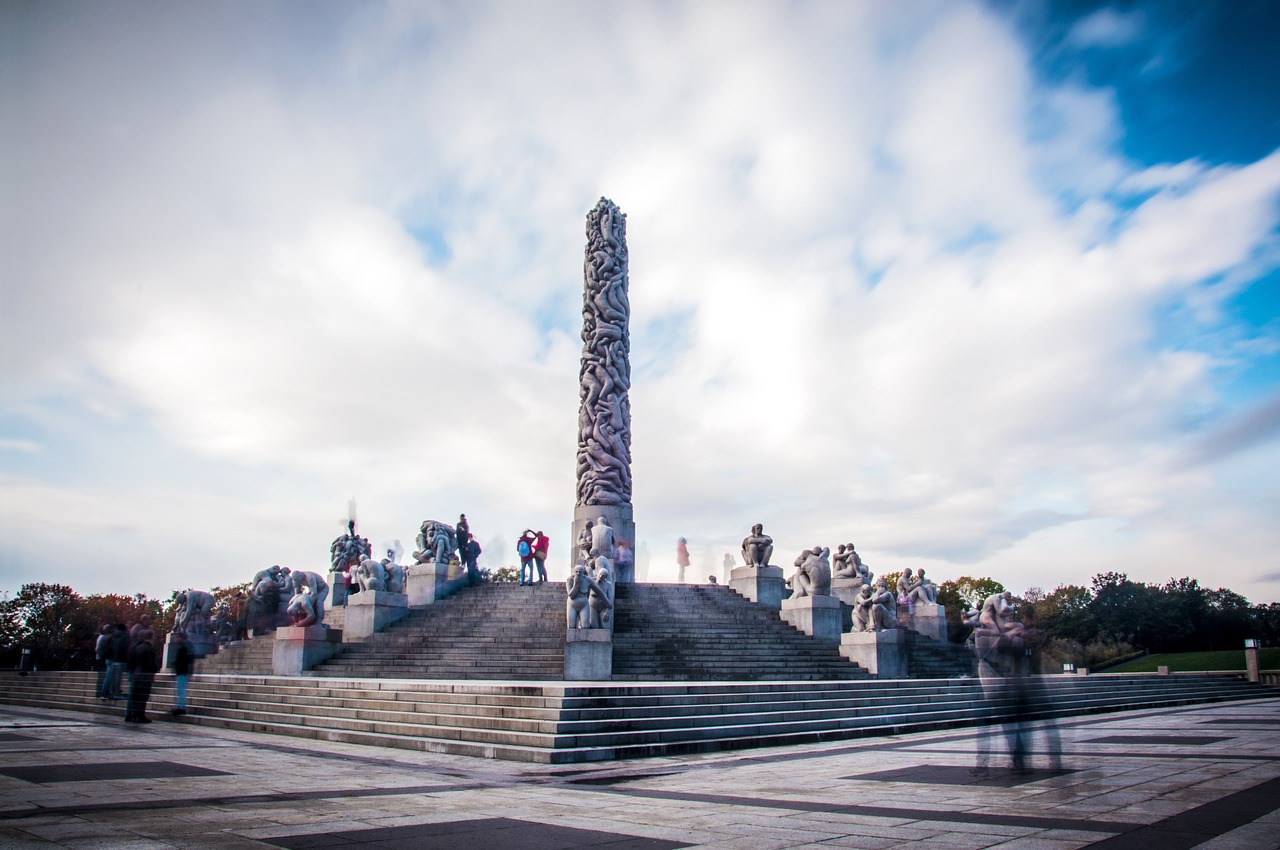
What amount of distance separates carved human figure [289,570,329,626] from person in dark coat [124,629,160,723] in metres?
5.93

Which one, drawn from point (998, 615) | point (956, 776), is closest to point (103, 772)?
point (956, 776)

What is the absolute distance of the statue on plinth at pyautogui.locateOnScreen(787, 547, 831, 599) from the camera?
2366 centimetres

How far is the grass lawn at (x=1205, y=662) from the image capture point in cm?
3847

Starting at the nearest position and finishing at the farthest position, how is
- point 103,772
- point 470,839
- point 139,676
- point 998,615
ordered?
point 470,839, point 103,772, point 998,615, point 139,676

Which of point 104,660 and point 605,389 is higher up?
point 605,389

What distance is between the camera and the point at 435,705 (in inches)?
524

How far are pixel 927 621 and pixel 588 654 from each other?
11475 millimetres

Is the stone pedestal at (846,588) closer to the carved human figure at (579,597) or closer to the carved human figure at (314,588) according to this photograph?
the carved human figure at (579,597)

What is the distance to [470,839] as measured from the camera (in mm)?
5836

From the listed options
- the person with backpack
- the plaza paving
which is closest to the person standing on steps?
the person with backpack

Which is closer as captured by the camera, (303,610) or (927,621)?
(303,610)

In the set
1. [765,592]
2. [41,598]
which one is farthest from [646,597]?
[41,598]

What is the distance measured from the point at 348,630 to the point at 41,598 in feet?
136

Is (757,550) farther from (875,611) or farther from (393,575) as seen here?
(393,575)
